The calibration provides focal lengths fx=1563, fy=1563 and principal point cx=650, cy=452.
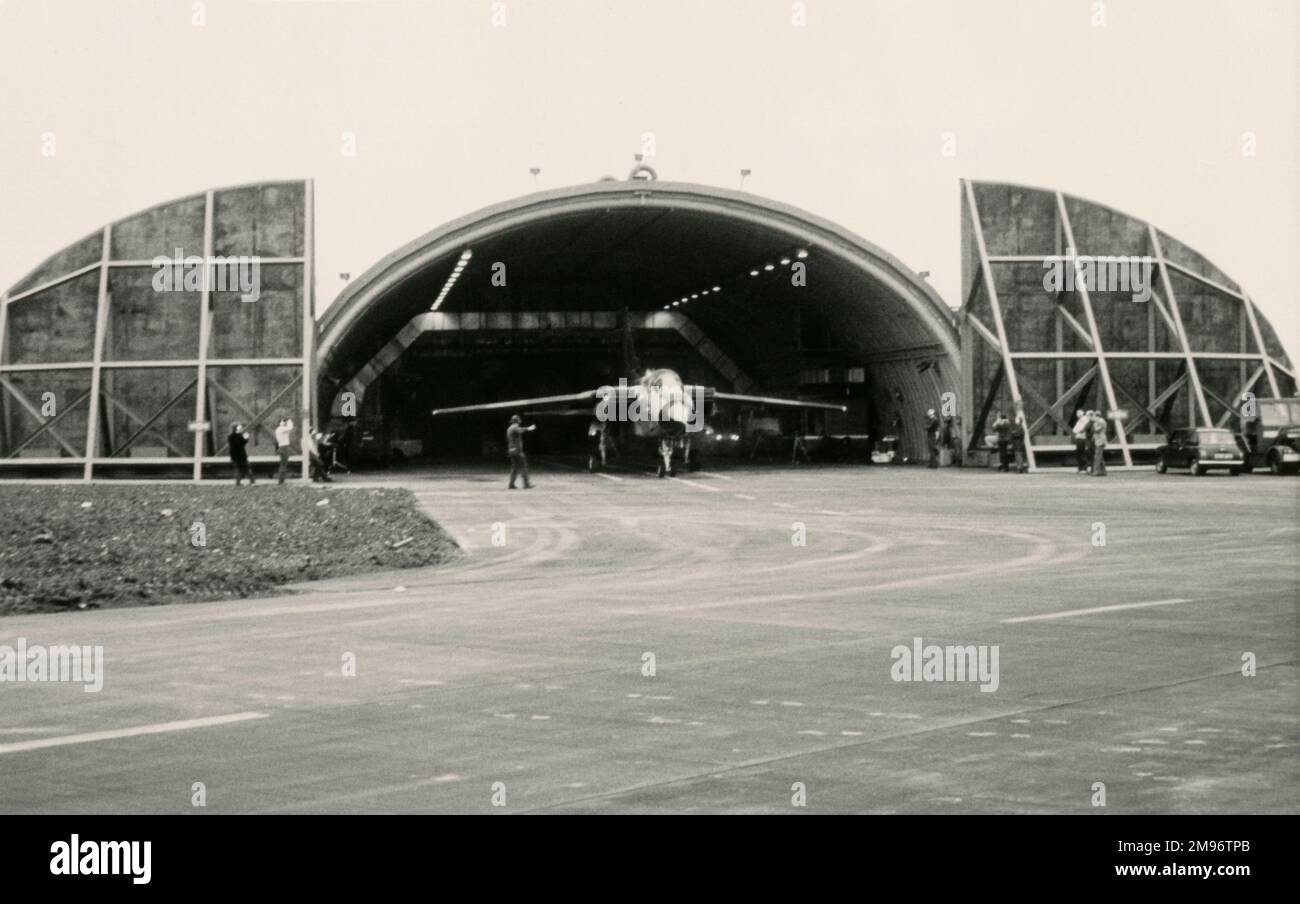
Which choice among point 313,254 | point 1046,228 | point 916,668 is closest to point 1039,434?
point 1046,228

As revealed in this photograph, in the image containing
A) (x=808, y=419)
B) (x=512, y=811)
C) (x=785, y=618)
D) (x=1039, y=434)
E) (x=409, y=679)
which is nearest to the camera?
(x=512, y=811)

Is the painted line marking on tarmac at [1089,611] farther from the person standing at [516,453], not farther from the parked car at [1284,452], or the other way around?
the parked car at [1284,452]

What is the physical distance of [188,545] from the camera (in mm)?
20438

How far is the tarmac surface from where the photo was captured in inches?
267

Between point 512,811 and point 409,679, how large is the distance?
3702 mm

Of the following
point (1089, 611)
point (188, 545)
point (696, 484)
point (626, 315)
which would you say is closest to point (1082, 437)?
point (696, 484)

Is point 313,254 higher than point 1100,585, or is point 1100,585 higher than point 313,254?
point 313,254

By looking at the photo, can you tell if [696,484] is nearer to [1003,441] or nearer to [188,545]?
[1003,441]

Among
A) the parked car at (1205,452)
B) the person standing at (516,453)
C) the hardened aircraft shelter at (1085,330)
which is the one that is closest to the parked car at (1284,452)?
the parked car at (1205,452)

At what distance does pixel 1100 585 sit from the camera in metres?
15.3

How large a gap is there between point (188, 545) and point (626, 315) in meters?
44.4
